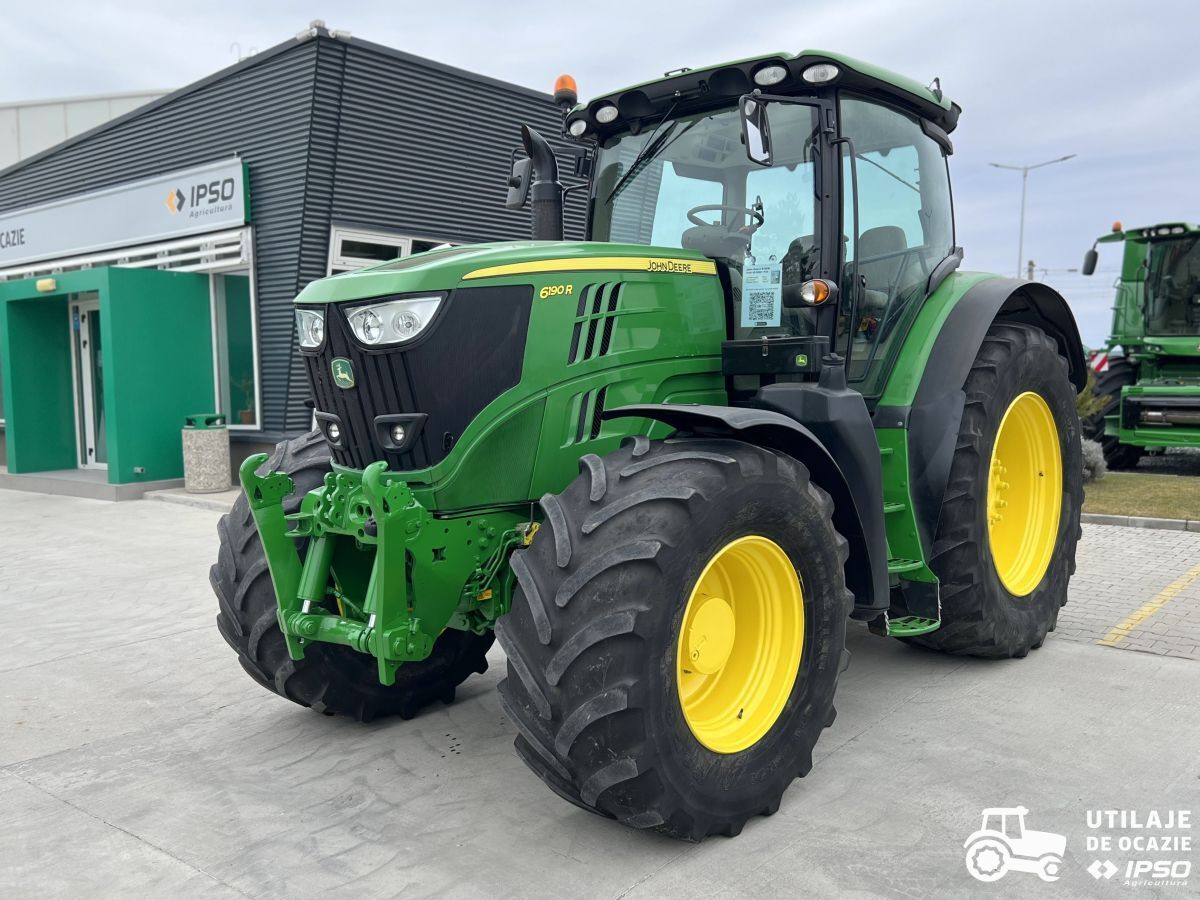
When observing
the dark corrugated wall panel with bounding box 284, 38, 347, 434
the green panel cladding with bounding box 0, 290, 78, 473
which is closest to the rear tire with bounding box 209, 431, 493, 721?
the dark corrugated wall panel with bounding box 284, 38, 347, 434

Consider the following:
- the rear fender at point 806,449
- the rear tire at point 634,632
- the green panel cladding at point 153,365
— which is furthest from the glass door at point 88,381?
the rear tire at point 634,632

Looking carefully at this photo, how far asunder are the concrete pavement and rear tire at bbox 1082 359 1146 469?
7519 millimetres

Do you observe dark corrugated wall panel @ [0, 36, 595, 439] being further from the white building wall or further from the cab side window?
the white building wall

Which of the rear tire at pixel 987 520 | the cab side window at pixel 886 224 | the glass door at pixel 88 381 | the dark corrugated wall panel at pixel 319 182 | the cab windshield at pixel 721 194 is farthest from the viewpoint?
the glass door at pixel 88 381

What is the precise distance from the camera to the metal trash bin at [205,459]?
1174 centimetres

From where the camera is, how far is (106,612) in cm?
650

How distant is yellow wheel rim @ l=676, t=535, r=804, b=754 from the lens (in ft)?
10.8

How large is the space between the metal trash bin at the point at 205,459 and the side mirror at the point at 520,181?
27.0 feet

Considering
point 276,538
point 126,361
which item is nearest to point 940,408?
point 276,538

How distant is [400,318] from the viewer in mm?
3287

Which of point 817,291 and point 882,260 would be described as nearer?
point 817,291

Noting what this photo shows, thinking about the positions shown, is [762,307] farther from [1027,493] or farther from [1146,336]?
[1146,336]

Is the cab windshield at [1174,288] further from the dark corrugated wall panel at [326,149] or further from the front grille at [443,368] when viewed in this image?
the front grille at [443,368]

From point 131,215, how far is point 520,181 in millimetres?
10808
